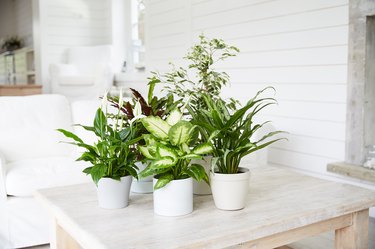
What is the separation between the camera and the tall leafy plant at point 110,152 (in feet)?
4.63

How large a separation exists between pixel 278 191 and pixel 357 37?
151 cm

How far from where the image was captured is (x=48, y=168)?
2.69 meters

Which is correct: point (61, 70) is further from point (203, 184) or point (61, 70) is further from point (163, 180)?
point (163, 180)

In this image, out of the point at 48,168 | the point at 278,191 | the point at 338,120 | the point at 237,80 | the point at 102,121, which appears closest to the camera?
the point at 102,121

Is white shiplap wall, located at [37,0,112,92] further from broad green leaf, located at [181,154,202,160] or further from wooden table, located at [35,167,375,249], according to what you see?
broad green leaf, located at [181,154,202,160]

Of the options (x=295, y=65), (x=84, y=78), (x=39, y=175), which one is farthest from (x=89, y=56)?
(x=39, y=175)

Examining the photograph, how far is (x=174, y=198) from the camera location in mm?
1345

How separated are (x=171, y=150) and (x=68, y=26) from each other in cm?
596

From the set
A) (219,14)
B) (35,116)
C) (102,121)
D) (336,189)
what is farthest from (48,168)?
(219,14)

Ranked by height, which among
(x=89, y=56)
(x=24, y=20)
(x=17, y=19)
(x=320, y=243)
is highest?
(x=17, y=19)

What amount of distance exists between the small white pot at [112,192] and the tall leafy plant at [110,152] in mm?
20

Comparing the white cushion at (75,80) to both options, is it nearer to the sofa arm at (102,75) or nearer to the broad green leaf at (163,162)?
the sofa arm at (102,75)

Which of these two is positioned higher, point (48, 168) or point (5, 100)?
point (5, 100)

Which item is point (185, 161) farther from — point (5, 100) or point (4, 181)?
point (5, 100)
